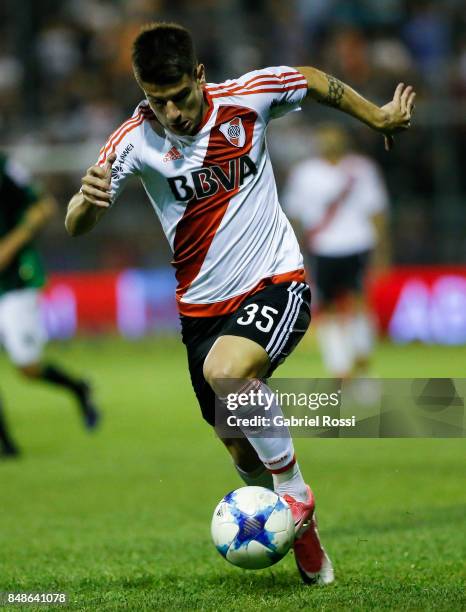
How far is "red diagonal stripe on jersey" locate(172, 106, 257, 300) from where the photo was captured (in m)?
5.21

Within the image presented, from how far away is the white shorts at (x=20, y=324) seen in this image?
32.3 ft

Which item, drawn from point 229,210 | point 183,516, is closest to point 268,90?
point 229,210

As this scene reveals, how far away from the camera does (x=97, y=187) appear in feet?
15.6

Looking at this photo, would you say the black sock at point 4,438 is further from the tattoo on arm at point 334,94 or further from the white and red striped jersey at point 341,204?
the tattoo on arm at point 334,94

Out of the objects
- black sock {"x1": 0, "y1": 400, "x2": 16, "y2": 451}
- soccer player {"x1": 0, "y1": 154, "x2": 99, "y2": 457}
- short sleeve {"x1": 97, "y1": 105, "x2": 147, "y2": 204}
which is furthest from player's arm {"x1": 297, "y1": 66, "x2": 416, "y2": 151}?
black sock {"x1": 0, "y1": 400, "x2": 16, "y2": 451}

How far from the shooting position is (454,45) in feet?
62.0

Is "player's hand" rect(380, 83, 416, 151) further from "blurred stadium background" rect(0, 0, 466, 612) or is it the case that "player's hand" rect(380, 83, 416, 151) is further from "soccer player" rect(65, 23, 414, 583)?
"blurred stadium background" rect(0, 0, 466, 612)

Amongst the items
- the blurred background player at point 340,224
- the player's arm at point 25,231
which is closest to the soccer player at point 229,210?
the player's arm at point 25,231

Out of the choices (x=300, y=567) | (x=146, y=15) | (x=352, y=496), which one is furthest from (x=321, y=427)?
(x=146, y=15)

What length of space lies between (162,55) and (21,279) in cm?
520

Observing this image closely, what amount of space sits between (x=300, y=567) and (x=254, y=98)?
213 cm

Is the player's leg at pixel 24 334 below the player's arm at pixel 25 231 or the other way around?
below

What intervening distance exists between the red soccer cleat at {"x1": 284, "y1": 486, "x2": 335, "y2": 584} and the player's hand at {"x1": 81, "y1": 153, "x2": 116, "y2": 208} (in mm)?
1519

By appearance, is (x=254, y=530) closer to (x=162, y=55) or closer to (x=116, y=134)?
(x=116, y=134)
